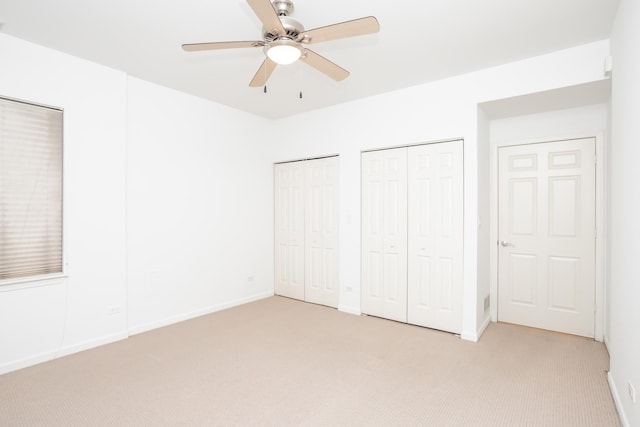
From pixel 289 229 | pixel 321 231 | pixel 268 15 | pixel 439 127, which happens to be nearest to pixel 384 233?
pixel 321 231

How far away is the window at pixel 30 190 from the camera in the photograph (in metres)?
2.73

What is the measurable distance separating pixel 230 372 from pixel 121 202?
2.08 m

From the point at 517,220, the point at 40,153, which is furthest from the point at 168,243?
the point at 517,220

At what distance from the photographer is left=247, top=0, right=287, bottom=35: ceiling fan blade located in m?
1.66

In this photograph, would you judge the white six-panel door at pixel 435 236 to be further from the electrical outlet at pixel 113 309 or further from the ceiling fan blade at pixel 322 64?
the electrical outlet at pixel 113 309

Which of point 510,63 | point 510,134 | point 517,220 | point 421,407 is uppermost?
point 510,63

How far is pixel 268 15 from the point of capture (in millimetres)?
1767

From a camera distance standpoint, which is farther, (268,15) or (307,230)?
(307,230)

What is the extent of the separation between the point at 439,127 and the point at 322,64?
1796 millimetres

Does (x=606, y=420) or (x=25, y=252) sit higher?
(x=25, y=252)

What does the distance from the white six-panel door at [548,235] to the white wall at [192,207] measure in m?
3.30

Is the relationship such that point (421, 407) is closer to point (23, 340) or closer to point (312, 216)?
point (312, 216)

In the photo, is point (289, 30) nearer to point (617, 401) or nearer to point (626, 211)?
point (626, 211)

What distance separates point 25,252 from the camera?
283 cm
